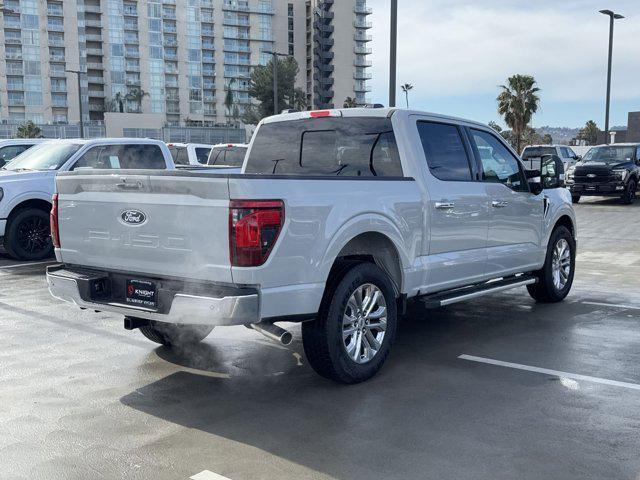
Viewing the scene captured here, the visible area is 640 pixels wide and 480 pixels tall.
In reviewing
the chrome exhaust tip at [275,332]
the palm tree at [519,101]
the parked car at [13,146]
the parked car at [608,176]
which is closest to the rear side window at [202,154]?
the parked car at [13,146]

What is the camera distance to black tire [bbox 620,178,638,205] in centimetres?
2281

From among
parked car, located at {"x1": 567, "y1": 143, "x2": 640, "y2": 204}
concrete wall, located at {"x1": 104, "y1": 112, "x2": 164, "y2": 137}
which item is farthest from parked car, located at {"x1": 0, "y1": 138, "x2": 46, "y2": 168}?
concrete wall, located at {"x1": 104, "y1": 112, "x2": 164, "y2": 137}

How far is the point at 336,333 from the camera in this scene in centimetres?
485

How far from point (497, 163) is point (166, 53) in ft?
370

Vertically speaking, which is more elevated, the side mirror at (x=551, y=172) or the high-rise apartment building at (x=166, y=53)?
the high-rise apartment building at (x=166, y=53)

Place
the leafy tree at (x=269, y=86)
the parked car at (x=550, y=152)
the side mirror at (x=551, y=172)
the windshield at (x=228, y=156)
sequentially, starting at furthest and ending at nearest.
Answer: the leafy tree at (x=269, y=86), the parked car at (x=550, y=152), the windshield at (x=228, y=156), the side mirror at (x=551, y=172)

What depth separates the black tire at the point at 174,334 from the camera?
227 inches

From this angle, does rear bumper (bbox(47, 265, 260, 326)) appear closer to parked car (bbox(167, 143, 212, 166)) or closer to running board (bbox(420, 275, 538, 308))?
running board (bbox(420, 275, 538, 308))

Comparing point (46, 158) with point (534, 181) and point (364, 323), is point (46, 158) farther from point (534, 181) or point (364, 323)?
point (364, 323)

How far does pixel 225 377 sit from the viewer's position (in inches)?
207

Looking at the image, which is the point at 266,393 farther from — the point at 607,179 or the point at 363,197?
the point at 607,179

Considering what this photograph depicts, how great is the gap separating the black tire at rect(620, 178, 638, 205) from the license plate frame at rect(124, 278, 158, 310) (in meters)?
21.1

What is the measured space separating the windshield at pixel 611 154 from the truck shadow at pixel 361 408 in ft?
64.0

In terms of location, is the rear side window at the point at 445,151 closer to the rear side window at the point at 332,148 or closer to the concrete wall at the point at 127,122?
the rear side window at the point at 332,148
